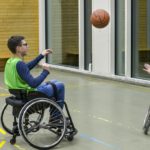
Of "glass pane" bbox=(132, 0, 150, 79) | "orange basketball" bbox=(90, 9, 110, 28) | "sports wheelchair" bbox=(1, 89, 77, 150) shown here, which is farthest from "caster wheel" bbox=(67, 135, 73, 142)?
"glass pane" bbox=(132, 0, 150, 79)

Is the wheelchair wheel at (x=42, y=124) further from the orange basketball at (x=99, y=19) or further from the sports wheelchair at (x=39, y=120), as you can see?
the orange basketball at (x=99, y=19)

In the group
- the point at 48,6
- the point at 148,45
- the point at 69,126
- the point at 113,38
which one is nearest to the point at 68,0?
the point at 48,6

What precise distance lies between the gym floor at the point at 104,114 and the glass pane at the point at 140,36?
506 mm

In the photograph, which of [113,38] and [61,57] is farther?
[61,57]

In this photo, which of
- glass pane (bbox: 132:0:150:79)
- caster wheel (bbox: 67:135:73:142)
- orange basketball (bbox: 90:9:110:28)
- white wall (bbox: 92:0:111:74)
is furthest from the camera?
white wall (bbox: 92:0:111:74)

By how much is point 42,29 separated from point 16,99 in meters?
8.92

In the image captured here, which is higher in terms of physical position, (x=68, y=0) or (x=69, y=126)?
(x=68, y=0)

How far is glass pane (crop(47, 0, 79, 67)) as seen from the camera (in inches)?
526

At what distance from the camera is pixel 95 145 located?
5.92m

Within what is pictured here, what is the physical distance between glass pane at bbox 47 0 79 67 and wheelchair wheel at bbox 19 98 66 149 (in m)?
7.25

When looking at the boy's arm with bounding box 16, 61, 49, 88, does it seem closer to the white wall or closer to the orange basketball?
the orange basketball

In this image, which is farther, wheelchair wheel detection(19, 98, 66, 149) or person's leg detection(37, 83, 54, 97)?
person's leg detection(37, 83, 54, 97)

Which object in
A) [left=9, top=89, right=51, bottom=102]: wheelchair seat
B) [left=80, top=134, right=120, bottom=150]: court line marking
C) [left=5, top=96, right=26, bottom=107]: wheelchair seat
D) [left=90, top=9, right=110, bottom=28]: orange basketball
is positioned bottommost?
[left=80, top=134, right=120, bottom=150]: court line marking

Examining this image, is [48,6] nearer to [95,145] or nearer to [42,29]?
[42,29]
